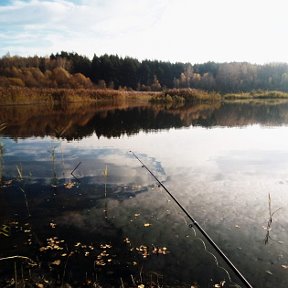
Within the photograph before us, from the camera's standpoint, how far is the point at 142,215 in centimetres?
779

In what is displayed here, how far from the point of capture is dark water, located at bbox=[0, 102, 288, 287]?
18.4 feet

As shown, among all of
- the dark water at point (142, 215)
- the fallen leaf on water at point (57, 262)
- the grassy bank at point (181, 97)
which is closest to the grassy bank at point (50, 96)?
the grassy bank at point (181, 97)

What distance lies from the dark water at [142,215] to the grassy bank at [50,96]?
100 feet

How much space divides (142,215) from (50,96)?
41.8m

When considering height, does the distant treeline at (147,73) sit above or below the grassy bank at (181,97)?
above

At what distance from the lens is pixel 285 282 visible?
5266 millimetres

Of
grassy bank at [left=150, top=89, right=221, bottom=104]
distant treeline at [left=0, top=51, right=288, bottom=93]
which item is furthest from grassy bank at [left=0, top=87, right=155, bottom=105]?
distant treeline at [left=0, top=51, right=288, bottom=93]

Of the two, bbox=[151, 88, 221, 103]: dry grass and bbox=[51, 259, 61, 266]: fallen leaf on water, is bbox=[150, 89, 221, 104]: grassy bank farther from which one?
bbox=[51, 259, 61, 266]: fallen leaf on water

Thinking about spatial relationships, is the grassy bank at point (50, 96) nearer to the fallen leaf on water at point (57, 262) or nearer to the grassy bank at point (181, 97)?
the grassy bank at point (181, 97)

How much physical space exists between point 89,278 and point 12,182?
5844 millimetres

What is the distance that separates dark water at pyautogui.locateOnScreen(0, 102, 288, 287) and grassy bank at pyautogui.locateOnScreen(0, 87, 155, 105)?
30.5m

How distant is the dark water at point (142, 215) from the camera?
562 centimetres

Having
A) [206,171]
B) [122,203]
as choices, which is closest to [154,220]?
[122,203]

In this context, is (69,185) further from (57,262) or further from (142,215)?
(57,262)
